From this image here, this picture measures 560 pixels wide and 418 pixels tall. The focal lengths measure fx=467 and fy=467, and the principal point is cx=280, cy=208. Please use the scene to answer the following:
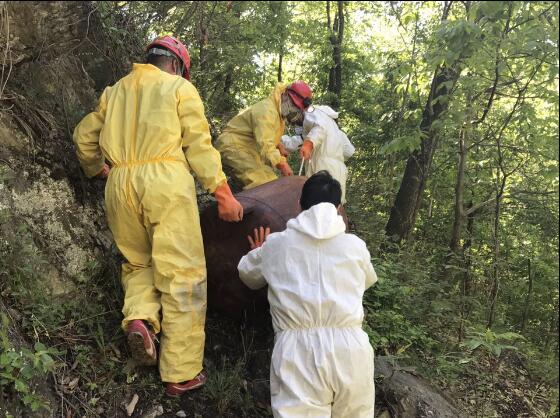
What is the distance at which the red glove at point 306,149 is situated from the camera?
4954 mm

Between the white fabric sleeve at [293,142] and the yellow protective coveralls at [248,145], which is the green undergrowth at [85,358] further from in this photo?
the white fabric sleeve at [293,142]

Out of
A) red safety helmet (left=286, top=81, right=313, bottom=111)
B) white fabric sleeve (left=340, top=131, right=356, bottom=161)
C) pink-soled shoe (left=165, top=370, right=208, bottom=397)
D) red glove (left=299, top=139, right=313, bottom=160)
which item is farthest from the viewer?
white fabric sleeve (left=340, top=131, right=356, bottom=161)

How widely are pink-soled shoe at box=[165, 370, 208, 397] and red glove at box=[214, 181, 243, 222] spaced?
0.97 meters

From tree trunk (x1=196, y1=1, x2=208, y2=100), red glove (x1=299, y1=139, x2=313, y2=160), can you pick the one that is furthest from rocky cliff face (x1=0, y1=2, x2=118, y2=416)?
red glove (x1=299, y1=139, x2=313, y2=160)

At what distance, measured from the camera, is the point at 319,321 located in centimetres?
227

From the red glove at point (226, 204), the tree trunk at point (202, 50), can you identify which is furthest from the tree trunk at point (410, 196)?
the red glove at point (226, 204)

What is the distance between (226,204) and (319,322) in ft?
3.22

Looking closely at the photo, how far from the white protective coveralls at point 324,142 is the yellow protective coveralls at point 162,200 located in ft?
7.90

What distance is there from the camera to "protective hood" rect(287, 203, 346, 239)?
2.27 m

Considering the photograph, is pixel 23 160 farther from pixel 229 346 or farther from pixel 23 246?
pixel 229 346

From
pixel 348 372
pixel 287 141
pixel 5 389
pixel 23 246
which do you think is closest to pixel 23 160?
Result: pixel 23 246

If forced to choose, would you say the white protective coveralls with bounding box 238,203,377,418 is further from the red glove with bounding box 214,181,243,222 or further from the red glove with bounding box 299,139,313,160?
the red glove with bounding box 299,139,313,160

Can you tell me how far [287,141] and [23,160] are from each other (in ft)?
10.2

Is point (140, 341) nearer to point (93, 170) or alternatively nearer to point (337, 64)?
point (93, 170)
